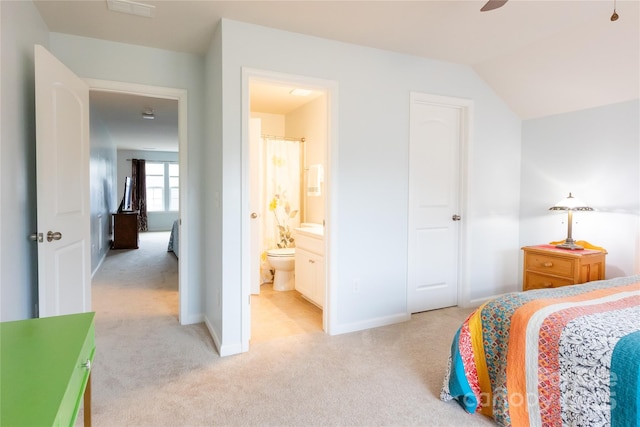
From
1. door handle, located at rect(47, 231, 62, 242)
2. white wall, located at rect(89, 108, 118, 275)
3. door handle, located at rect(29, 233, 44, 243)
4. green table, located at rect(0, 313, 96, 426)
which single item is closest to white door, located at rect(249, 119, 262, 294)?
door handle, located at rect(47, 231, 62, 242)

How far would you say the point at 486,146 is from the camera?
3648 mm

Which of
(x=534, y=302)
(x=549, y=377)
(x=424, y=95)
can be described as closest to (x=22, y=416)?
(x=549, y=377)

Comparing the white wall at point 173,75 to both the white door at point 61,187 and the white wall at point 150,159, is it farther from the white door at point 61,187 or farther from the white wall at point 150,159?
the white wall at point 150,159

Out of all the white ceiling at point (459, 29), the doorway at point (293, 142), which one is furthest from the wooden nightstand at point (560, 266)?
the doorway at point (293, 142)

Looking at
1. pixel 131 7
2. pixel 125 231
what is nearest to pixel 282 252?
pixel 131 7

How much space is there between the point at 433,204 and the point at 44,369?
315cm

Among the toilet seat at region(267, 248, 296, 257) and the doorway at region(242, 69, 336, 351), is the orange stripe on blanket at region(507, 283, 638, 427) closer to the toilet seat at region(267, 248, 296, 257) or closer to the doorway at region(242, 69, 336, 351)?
the doorway at region(242, 69, 336, 351)

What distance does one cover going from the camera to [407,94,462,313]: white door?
3.33m

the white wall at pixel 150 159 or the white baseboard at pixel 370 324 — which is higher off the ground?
the white wall at pixel 150 159

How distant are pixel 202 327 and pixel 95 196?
11.5 feet

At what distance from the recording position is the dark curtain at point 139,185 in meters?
9.78

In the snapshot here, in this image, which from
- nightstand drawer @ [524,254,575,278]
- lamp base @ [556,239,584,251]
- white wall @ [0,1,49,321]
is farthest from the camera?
lamp base @ [556,239,584,251]

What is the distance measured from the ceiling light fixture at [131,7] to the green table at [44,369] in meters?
2.05

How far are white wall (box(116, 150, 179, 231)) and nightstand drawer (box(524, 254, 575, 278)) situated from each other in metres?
8.90
